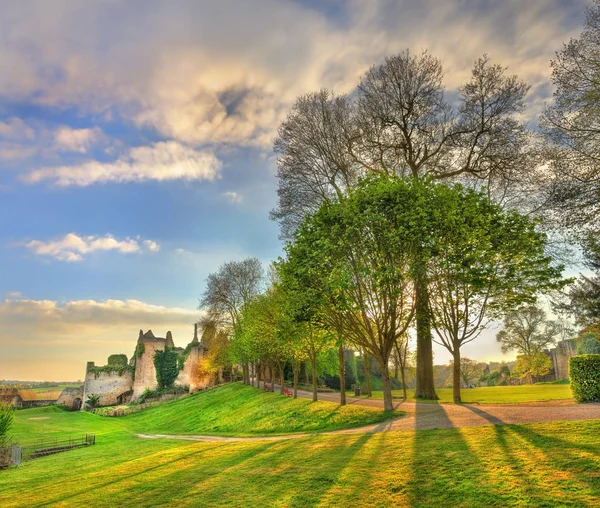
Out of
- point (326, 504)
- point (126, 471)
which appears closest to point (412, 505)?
point (326, 504)

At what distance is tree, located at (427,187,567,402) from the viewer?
17.1m

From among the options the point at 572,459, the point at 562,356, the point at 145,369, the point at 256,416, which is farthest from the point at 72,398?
the point at 562,356

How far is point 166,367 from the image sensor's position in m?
59.7

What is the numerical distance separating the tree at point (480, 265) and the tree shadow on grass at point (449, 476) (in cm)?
822

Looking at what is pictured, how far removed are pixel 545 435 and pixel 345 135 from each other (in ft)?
59.3

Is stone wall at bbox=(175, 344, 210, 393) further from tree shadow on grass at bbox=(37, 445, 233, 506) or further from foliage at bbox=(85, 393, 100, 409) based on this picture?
tree shadow on grass at bbox=(37, 445, 233, 506)

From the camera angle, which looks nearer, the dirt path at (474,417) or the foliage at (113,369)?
the dirt path at (474,417)

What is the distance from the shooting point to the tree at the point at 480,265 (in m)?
17.1

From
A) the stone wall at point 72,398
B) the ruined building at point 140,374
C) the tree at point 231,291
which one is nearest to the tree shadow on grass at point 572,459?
the tree at point 231,291

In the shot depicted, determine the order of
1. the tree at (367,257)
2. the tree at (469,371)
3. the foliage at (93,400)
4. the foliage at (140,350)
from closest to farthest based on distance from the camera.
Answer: the tree at (367,257) → the foliage at (93,400) → the foliage at (140,350) → the tree at (469,371)

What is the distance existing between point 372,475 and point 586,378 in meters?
12.9

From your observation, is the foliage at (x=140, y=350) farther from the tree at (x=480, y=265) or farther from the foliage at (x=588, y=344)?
the foliage at (x=588, y=344)

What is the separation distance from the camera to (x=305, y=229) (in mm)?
18406

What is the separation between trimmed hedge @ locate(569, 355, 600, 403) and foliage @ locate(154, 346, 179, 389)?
53252 mm
